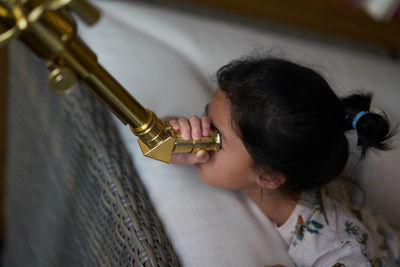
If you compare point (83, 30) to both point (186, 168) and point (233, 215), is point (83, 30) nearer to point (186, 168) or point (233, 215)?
point (186, 168)

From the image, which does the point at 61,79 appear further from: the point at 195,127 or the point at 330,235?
the point at 330,235

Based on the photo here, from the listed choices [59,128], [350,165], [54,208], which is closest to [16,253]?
[54,208]

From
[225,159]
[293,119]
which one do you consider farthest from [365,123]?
[225,159]

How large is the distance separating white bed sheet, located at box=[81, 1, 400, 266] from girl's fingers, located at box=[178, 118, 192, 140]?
10 centimetres

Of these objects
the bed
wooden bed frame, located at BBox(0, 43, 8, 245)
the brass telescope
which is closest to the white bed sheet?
the bed

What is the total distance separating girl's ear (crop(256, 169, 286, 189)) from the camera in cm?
72

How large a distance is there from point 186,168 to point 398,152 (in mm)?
469

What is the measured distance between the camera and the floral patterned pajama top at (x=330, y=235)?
741 mm

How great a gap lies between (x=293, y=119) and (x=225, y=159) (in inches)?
5.9

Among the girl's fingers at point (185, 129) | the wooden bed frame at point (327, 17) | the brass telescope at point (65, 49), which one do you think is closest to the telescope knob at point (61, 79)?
the brass telescope at point (65, 49)

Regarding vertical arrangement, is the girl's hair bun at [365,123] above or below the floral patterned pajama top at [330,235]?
above

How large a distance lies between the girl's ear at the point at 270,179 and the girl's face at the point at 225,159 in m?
0.01

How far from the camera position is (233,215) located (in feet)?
2.42

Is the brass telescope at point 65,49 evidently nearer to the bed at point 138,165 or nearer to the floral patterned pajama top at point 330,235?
the bed at point 138,165
